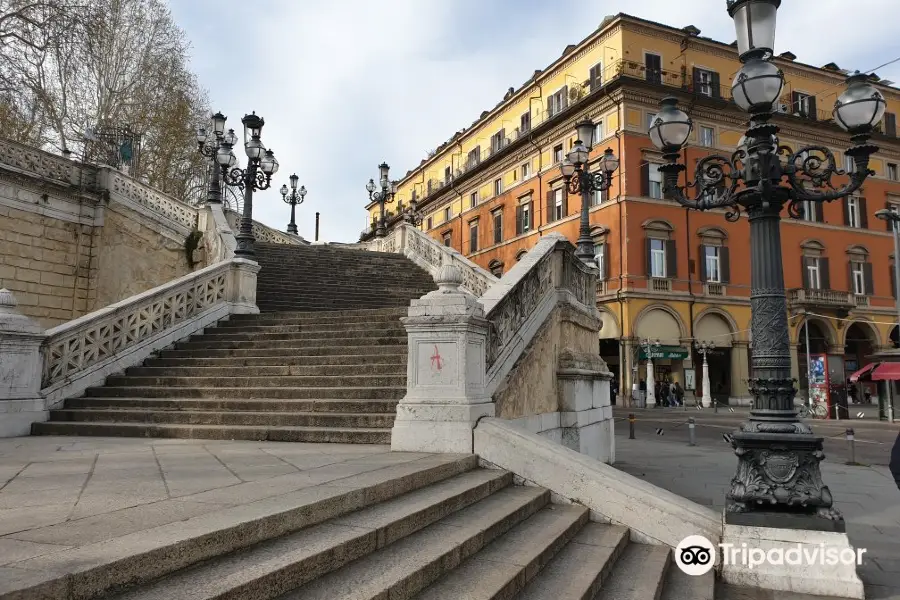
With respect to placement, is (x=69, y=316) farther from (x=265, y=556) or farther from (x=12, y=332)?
(x=265, y=556)

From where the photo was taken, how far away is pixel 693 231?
1341 inches

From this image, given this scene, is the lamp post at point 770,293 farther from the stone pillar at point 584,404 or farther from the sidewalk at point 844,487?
the stone pillar at point 584,404

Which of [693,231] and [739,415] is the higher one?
[693,231]

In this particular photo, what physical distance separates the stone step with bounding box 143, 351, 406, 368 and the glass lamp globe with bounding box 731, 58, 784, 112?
5.17 meters

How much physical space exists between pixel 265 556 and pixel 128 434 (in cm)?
552

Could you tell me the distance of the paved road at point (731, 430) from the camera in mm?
14547

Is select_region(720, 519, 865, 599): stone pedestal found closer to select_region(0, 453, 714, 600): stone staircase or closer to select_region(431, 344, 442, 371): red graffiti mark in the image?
select_region(0, 453, 714, 600): stone staircase

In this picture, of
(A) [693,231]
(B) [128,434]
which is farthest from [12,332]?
(A) [693,231]

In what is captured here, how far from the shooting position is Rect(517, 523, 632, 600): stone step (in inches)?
150

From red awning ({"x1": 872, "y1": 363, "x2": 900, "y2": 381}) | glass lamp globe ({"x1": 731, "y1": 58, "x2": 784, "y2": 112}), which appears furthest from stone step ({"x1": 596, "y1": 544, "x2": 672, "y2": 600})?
red awning ({"x1": 872, "y1": 363, "x2": 900, "y2": 381})

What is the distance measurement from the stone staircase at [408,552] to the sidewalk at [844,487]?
2.10 m

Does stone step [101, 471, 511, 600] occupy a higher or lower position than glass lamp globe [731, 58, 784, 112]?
lower

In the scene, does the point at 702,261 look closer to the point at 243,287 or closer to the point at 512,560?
the point at 243,287

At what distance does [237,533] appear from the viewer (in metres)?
3.04
